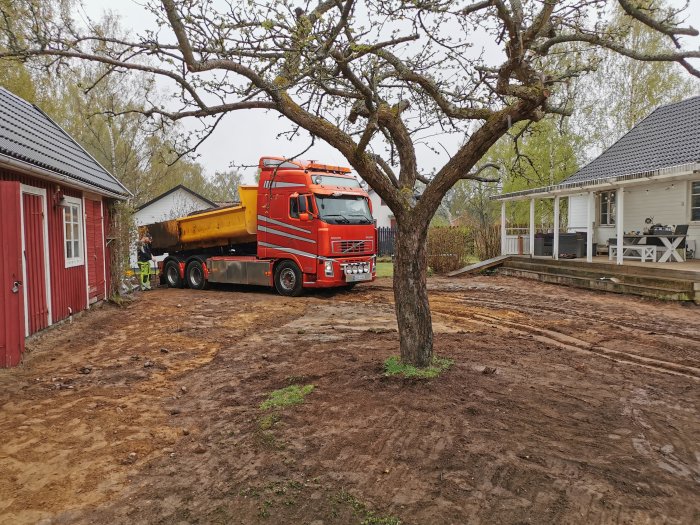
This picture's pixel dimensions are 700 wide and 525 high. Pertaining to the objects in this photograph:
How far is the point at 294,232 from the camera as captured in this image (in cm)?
1275

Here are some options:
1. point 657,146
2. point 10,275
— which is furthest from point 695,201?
point 10,275

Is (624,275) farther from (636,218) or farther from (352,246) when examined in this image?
(352,246)

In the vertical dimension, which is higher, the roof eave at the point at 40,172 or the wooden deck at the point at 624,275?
the roof eave at the point at 40,172

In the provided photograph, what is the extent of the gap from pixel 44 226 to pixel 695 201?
53.6 feet

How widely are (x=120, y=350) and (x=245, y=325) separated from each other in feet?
8.09

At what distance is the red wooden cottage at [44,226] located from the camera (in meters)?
6.21

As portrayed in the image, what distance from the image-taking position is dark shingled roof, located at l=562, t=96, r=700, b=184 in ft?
45.1

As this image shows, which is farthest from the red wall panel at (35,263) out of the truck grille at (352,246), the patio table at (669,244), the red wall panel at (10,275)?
the patio table at (669,244)

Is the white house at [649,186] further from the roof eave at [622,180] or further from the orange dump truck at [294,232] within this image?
the orange dump truck at [294,232]

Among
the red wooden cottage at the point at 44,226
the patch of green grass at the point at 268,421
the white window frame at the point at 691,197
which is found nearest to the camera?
the patch of green grass at the point at 268,421

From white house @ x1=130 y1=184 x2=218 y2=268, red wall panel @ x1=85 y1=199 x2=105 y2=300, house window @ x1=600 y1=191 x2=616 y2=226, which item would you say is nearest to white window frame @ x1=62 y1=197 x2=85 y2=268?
red wall panel @ x1=85 y1=199 x2=105 y2=300

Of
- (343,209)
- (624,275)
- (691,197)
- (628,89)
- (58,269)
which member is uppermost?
(628,89)

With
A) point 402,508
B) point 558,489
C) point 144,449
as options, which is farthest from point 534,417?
point 144,449

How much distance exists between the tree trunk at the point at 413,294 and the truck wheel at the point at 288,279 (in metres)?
7.87
